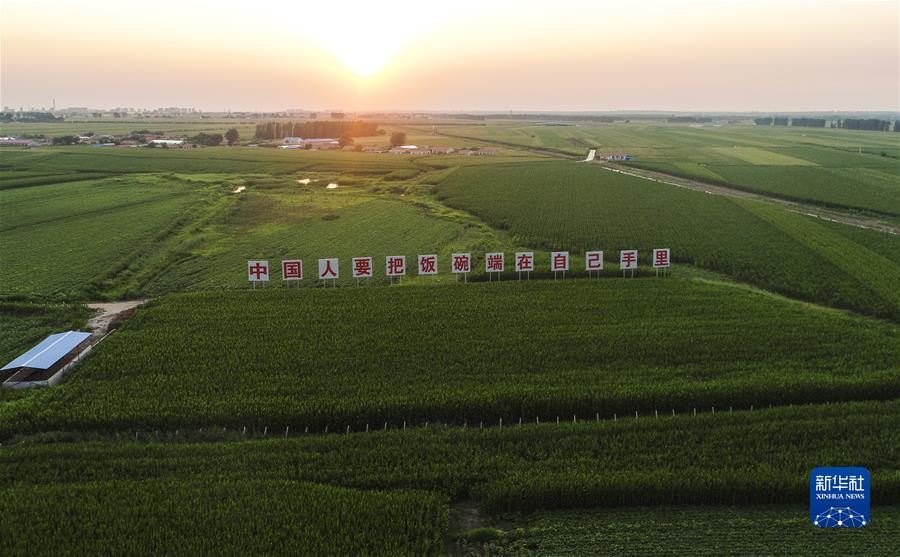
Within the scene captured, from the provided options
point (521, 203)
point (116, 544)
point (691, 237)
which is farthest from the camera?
point (521, 203)

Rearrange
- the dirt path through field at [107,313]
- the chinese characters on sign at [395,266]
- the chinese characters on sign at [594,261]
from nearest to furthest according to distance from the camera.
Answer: the dirt path through field at [107,313]
the chinese characters on sign at [395,266]
the chinese characters on sign at [594,261]

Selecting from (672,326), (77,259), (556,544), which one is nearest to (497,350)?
(672,326)

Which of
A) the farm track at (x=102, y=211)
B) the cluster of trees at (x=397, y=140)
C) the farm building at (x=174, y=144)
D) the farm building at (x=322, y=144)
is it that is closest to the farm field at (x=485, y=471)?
the farm track at (x=102, y=211)

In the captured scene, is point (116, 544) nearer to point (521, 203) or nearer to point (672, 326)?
point (672, 326)

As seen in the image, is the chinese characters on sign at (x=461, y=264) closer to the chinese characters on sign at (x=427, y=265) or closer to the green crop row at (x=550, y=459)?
the chinese characters on sign at (x=427, y=265)

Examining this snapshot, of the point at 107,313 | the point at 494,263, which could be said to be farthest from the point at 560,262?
the point at 107,313

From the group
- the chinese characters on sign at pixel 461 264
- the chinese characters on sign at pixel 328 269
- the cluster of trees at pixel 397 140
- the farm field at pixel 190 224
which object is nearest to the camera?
the chinese characters on sign at pixel 328 269
